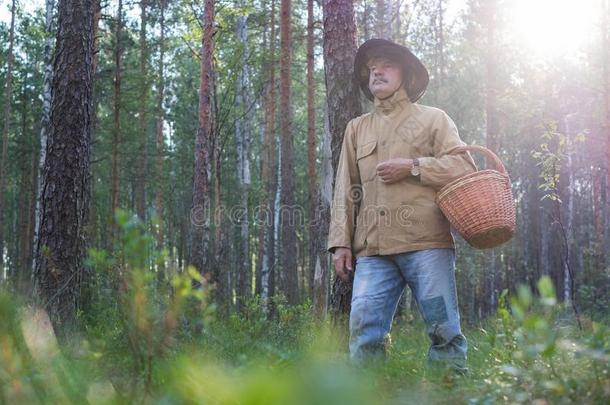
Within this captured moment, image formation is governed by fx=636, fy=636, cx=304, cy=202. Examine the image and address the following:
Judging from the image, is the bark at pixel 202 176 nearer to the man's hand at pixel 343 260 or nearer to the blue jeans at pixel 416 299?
the man's hand at pixel 343 260

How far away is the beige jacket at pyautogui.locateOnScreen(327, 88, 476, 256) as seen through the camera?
421cm

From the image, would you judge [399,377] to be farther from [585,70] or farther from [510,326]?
[585,70]

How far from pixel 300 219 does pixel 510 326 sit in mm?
26320

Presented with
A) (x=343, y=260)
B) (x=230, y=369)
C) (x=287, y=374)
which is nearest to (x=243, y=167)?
(x=343, y=260)

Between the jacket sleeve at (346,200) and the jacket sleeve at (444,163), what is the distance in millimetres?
619

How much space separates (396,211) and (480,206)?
1.92 ft

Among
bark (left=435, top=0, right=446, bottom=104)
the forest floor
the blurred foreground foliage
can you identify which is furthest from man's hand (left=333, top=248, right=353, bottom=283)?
bark (left=435, top=0, right=446, bottom=104)

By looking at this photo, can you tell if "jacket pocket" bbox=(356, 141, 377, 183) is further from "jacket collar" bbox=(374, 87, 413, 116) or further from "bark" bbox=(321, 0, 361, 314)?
"bark" bbox=(321, 0, 361, 314)

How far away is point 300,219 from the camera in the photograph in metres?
29.3

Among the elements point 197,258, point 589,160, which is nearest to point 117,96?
point 197,258

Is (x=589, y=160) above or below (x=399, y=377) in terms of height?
above

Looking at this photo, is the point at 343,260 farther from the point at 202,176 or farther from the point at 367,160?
the point at 202,176

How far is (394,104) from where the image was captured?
15.2 ft

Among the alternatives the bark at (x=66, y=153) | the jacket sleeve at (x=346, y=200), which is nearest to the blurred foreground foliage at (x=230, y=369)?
the jacket sleeve at (x=346, y=200)
